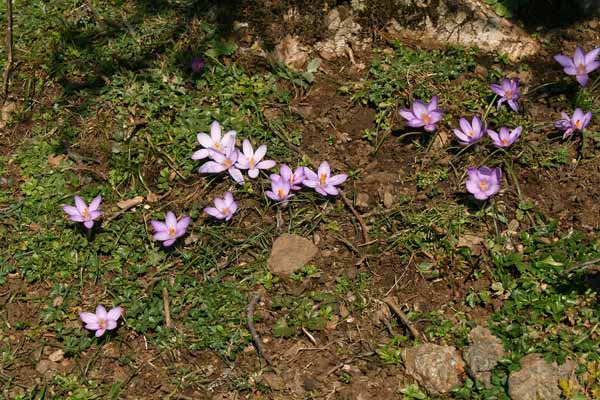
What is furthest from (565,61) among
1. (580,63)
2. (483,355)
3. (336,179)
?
(483,355)

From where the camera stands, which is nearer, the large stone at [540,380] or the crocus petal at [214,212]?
the large stone at [540,380]

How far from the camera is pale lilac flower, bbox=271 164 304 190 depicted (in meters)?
3.28

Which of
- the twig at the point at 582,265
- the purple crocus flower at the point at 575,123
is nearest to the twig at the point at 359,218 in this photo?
the twig at the point at 582,265

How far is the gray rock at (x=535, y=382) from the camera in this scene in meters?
2.64

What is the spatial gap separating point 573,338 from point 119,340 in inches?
66.9

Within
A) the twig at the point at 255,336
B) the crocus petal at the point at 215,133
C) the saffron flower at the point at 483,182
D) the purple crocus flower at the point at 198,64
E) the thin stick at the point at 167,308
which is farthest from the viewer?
the purple crocus flower at the point at 198,64

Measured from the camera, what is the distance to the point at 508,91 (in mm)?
3430

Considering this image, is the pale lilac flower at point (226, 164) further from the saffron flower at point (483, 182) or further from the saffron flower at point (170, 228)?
the saffron flower at point (483, 182)

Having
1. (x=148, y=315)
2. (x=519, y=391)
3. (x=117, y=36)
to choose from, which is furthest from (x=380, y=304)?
(x=117, y=36)

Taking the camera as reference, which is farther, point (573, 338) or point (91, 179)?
point (91, 179)

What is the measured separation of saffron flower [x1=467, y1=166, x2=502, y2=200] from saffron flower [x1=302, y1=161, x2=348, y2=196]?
1.73 ft

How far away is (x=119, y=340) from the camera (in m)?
3.00

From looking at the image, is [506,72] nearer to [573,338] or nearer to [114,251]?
[573,338]

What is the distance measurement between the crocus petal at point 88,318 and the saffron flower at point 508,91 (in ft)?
6.40
